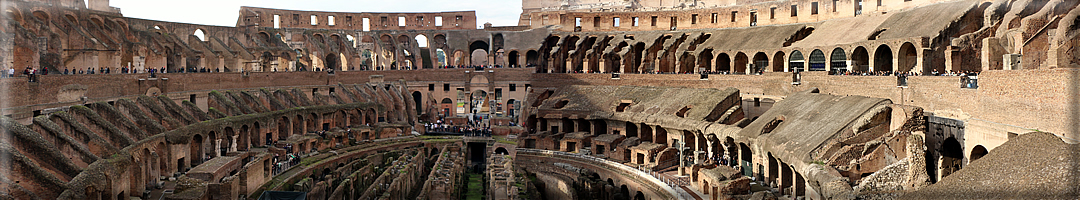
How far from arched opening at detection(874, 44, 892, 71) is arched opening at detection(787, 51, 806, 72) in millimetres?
4981

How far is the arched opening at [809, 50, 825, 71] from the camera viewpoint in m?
40.1

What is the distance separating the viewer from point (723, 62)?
49.4 metres

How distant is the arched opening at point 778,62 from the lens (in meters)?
44.4

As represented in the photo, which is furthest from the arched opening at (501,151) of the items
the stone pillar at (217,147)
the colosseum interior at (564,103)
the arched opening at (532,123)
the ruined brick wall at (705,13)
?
the ruined brick wall at (705,13)

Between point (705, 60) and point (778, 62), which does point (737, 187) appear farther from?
point (705, 60)

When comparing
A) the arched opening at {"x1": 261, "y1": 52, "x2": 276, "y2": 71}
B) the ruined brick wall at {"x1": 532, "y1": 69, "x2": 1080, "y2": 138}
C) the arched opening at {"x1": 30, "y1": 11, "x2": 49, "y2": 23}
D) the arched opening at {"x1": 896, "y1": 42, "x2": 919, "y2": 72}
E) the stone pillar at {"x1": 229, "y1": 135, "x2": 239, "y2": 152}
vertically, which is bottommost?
the stone pillar at {"x1": 229, "y1": 135, "x2": 239, "y2": 152}

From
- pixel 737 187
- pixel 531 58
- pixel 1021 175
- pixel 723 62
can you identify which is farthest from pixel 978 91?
pixel 531 58

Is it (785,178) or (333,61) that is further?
(333,61)

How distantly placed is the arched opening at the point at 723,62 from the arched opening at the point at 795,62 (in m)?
6.42

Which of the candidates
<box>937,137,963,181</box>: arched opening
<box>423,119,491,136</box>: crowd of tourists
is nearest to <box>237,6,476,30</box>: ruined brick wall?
<box>423,119,491,136</box>: crowd of tourists

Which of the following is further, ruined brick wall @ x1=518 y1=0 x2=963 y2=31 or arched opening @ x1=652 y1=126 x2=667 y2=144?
ruined brick wall @ x1=518 y1=0 x2=963 y2=31

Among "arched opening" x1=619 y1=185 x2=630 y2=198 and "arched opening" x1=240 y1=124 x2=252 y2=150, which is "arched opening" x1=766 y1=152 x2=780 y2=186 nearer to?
"arched opening" x1=619 y1=185 x2=630 y2=198

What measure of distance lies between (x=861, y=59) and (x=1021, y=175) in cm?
2341

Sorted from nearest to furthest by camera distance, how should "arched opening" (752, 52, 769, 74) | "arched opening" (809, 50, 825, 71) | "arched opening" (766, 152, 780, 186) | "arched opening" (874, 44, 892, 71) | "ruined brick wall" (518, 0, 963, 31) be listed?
"arched opening" (766, 152, 780, 186) → "arched opening" (874, 44, 892, 71) → "arched opening" (809, 50, 825, 71) → "ruined brick wall" (518, 0, 963, 31) → "arched opening" (752, 52, 769, 74)
